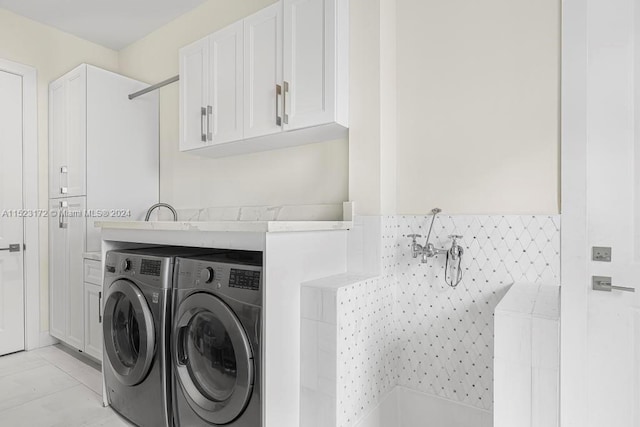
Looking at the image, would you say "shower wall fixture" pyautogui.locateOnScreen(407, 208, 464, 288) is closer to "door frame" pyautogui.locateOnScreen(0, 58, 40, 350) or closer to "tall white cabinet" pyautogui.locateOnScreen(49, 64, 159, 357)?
"tall white cabinet" pyautogui.locateOnScreen(49, 64, 159, 357)

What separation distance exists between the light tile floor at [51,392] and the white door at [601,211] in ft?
7.33

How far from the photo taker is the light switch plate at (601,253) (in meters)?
1.39

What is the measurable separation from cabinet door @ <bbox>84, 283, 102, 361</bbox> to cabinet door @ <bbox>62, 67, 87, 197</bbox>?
29.4 inches

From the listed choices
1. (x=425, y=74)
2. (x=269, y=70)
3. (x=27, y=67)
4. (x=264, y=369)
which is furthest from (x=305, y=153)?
(x=27, y=67)

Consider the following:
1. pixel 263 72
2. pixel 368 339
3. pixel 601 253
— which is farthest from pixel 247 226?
pixel 601 253

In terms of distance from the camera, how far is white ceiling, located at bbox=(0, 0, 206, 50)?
108 inches

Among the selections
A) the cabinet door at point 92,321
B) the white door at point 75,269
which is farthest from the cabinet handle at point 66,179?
the cabinet door at point 92,321

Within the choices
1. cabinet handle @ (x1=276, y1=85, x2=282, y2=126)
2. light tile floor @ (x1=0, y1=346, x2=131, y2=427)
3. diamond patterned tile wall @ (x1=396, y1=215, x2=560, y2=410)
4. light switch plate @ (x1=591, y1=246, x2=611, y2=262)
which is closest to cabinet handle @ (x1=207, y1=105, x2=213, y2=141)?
cabinet handle @ (x1=276, y1=85, x2=282, y2=126)

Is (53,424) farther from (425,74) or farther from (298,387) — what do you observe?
(425,74)

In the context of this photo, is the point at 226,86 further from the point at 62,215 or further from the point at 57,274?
the point at 57,274

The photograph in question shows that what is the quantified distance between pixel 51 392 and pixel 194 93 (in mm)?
2105

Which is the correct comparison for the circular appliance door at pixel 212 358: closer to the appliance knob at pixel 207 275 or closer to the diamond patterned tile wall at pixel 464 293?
the appliance knob at pixel 207 275

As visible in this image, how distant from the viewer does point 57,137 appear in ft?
9.80

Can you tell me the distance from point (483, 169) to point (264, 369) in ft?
4.22
